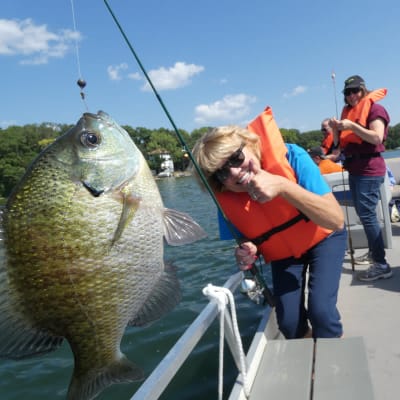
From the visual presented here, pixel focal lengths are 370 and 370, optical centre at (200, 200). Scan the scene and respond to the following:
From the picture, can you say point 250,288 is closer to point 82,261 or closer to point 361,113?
point 82,261

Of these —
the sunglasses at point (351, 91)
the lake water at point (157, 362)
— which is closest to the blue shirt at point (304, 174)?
the lake water at point (157, 362)

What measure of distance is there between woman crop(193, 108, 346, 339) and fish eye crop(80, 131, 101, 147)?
4.46 feet

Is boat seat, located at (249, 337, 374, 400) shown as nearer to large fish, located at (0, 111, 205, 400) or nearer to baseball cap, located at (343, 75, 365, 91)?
large fish, located at (0, 111, 205, 400)

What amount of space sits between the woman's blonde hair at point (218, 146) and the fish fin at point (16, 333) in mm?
1700

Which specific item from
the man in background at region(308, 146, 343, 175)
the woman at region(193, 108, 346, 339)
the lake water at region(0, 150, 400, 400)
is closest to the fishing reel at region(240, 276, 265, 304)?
the woman at region(193, 108, 346, 339)

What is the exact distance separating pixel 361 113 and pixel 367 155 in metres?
0.55

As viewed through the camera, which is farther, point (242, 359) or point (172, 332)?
point (172, 332)

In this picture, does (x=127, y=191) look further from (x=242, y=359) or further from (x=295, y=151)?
(x=295, y=151)

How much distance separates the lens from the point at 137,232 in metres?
1.37

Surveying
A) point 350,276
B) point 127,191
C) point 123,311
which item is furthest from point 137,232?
point 350,276

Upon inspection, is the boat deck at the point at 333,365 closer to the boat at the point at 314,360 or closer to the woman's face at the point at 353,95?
the boat at the point at 314,360

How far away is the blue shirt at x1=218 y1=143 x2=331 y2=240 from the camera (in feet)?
9.63

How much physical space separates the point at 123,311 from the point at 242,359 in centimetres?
128

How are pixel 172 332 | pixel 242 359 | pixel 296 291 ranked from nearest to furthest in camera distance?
pixel 242 359 → pixel 296 291 → pixel 172 332
